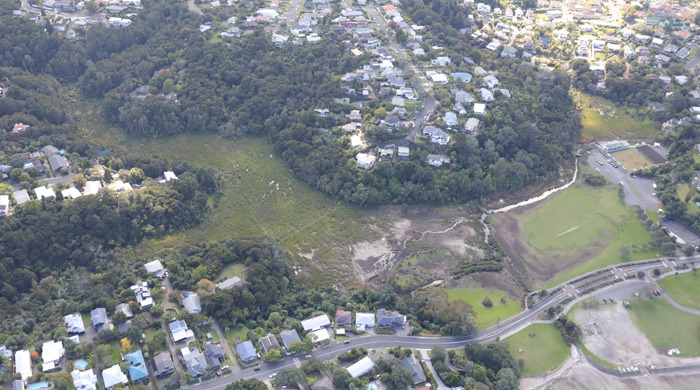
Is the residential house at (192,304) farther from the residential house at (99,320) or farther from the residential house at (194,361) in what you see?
the residential house at (99,320)

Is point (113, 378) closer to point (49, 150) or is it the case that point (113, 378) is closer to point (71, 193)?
point (71, 193)

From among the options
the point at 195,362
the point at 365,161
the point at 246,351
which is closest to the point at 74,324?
the point at 195,362

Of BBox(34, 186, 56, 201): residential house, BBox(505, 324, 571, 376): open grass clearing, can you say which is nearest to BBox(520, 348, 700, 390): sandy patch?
BBox(505, 324, 571, 376): open grass clearing

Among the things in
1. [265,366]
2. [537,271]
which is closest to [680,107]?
[537,271]

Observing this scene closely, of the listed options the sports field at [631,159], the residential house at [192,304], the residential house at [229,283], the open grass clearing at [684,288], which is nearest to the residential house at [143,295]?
the residential house at [192,304]

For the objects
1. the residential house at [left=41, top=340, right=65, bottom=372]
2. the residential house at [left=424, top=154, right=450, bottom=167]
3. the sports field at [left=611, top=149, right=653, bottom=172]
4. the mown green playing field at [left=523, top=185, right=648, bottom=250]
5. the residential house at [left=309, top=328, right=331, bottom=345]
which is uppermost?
the residential house at [left=424, top=154, right=450, bottom=167]

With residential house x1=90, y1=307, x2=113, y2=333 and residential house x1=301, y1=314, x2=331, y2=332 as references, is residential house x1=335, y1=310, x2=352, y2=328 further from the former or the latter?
residential house x1=90, y1=307, x2=113, y2=333
